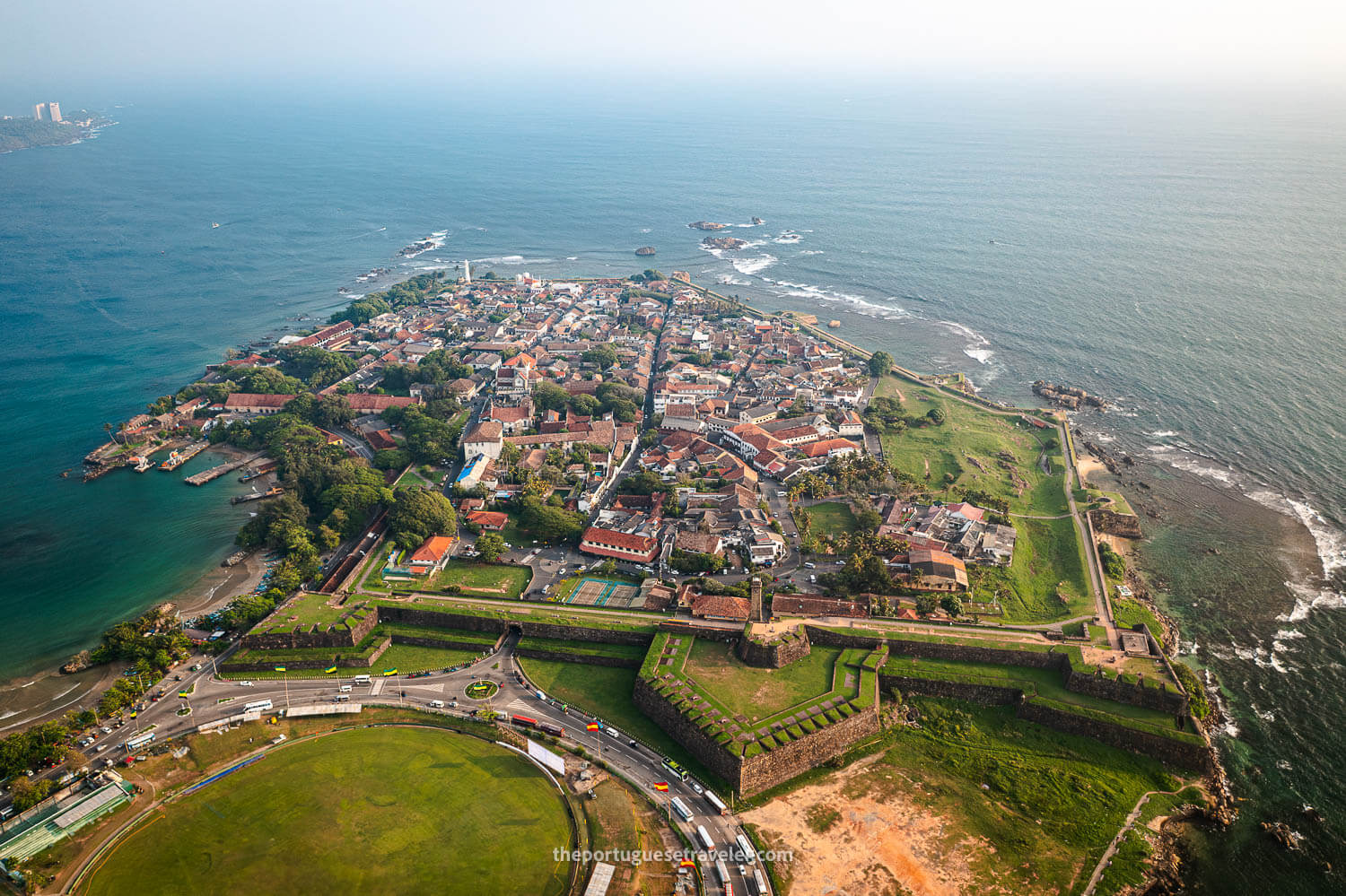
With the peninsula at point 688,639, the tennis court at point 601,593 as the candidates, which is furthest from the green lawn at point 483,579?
the tennis court at point 601,593

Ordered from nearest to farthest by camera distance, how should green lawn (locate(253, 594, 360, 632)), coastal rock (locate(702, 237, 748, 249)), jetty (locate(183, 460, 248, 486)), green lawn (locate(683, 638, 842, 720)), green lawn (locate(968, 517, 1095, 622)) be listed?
green lawn (locate(683, 638, 842, 720)) < green lawn (locate(253, 594, 360, 632)) < green lawn (locate(968, 517, 1095, 622)) < jetty (locate(183, 460, 248, 486)) < coastal rock (locate(702, 237, 748, 249))

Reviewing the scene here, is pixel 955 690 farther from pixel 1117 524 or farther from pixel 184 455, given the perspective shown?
pixel 184 455

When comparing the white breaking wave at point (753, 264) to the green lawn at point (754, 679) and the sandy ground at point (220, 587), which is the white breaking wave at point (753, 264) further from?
the green lawn at point (754, 679)

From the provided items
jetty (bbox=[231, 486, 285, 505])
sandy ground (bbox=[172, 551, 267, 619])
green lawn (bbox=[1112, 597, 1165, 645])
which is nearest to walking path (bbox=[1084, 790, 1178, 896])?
green lawn (bbox=[1112, 597, 1165, 645])

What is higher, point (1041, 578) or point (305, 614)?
point (1041, 578)

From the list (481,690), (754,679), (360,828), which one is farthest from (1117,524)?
(360,828)

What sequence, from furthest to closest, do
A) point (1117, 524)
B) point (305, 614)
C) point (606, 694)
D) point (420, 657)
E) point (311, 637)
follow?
point (1117, 524) < point (305, 614) < point (420, 657) < point (311, 637) < point (606, 694)

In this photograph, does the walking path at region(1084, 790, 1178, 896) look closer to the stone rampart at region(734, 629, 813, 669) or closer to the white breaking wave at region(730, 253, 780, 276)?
the stone rampart at region(734, 629, 813, 669)

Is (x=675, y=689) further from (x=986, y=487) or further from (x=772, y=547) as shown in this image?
(x=986, y=487)

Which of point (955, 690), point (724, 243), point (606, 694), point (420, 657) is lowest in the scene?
point (420, 657)
